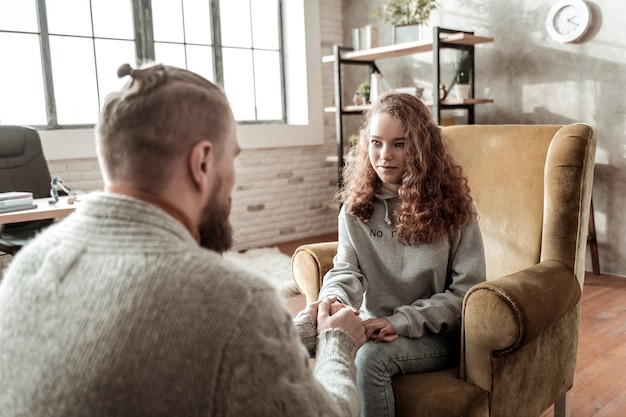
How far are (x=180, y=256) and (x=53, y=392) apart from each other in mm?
201

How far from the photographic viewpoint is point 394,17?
4.29 meters

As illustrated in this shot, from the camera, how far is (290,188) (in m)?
4.94

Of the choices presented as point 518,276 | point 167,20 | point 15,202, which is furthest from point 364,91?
point 518,276

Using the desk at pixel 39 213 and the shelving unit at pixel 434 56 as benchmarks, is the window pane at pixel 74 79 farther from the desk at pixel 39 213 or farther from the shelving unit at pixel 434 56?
the shelving unit at pixel 434 56

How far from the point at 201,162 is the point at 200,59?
4.02 m

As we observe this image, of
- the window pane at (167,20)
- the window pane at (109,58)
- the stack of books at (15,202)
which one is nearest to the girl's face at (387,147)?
the stack of books at (15,202)

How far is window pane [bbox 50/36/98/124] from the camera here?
12.5ft

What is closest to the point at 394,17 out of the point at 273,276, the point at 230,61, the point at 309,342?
the point at 230,61

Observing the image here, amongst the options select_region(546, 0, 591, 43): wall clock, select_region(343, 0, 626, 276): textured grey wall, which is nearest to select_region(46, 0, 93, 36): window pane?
select_region(343, 0, 626, 276): textured grey wall

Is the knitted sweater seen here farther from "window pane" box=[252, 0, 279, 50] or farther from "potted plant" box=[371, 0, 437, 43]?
"window pane" box=[252, 0, 279, 50]

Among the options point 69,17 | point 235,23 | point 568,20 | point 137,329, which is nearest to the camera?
point 137,329

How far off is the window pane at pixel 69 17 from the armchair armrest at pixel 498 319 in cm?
352

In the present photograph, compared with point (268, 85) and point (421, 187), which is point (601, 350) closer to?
point (421, 187)

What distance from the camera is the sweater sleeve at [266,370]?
0.64m
